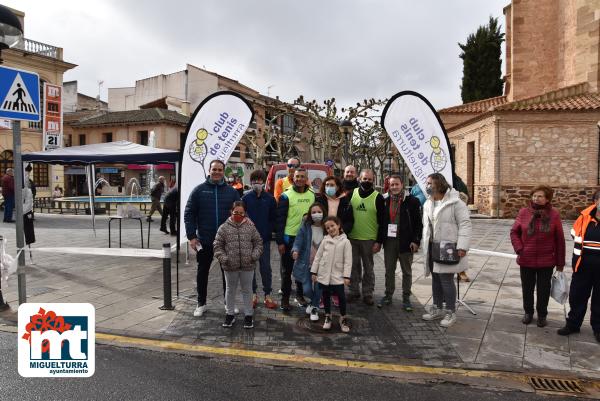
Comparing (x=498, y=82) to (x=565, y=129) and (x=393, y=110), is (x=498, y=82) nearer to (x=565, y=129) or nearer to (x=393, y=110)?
(x=565, y=129)

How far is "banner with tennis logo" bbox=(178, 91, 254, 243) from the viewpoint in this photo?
7.51 metres

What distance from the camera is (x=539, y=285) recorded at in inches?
209

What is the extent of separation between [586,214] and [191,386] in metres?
4.47

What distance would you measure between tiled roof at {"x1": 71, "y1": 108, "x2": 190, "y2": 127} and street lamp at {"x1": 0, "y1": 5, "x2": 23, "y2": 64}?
36.5m

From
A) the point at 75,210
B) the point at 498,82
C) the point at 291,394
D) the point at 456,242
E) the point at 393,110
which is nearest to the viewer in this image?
the point at 291,394

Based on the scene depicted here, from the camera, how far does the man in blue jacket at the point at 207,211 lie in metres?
5.57

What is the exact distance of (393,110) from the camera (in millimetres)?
6984

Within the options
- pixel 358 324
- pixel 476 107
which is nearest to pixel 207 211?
pixel 358 324

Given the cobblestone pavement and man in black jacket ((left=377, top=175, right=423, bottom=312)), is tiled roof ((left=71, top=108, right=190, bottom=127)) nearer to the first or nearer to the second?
the cobblestone pavement

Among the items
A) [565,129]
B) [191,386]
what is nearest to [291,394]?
[191,386]

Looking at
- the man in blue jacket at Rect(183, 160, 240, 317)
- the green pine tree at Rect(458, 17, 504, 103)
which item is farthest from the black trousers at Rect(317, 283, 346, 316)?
the green pine tree at Rect(458, 17, 504, 103)

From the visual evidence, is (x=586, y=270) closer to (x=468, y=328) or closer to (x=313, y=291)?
(x=468, y=328)

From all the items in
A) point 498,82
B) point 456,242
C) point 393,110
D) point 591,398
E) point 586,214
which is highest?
point 498,82

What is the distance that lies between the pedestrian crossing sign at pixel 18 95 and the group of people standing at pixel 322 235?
240 cm
